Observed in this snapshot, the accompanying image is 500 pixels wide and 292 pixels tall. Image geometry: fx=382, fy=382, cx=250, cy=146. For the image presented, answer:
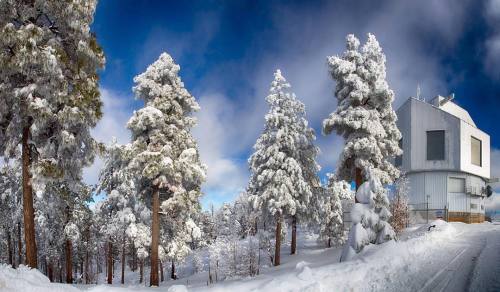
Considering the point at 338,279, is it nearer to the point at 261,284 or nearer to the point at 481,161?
the point at 261,284

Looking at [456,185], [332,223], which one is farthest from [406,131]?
[332,223]

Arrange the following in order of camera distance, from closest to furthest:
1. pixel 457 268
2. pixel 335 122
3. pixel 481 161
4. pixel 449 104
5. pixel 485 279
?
pixel 485 279
pixel 457 268
pixel 335 122
pixel 481 161
pixel 449 104

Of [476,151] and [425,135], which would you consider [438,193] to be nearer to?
[425,135]

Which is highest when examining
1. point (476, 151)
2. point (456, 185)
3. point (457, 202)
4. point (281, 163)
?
point (476, 151)

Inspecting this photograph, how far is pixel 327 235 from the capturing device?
31.6 m

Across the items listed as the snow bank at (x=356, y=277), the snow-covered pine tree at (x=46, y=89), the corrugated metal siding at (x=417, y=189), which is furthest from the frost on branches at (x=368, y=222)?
the corrugated metal siding at (x=417, y=189)

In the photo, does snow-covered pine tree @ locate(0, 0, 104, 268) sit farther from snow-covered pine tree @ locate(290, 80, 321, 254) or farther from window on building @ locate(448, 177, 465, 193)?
window on building @ locate(448, 177, 465, 193)

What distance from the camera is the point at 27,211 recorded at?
12773mm

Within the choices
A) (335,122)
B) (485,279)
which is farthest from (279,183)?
(485,279)

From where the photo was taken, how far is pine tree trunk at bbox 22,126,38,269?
1262cm

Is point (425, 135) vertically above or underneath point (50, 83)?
above

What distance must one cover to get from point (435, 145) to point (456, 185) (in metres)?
5.45

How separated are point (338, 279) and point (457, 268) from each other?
4.88 m

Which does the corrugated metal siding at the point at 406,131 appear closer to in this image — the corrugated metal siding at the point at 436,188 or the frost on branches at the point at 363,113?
the corrugated metal siding at the point at 436,188
